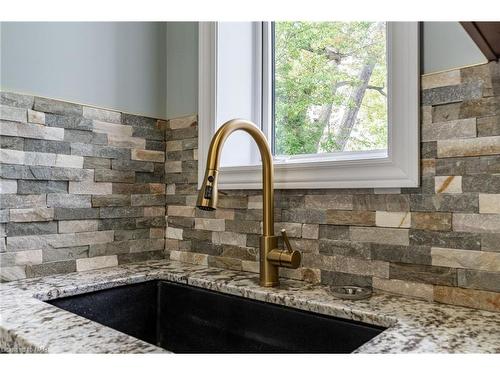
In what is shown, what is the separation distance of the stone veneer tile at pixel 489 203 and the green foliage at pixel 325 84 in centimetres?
34

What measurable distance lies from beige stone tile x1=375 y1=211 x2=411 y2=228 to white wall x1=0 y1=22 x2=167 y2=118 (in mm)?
842

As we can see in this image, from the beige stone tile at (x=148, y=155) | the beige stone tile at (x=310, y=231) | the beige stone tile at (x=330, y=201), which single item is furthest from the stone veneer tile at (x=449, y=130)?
the beige stone tile at (x=148, y=155)

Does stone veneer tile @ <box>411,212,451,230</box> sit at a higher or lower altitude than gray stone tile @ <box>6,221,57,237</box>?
higher

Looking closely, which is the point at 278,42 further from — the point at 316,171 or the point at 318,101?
the point at 316,171

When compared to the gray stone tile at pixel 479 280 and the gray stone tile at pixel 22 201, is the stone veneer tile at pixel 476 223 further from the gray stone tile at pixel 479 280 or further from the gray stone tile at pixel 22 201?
the gray stone tile at pixel 22 201

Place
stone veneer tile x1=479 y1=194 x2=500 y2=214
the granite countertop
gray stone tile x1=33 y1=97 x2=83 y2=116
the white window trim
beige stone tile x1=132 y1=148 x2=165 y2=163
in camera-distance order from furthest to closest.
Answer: beige stone tile x1=132 y1=148 x2=165 y2=163, gray stone tile x1=33 y1=97 x2=83 y2=116, the white window trim, stone veneer tile x1=479 y1=194 x2=500 y2=214, the granite countertop

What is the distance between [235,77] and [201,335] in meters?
0.80

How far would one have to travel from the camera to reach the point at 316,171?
1079 mm

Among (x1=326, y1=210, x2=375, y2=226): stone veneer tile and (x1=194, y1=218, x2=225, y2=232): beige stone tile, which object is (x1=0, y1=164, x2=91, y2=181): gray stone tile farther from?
(x1=326, y1=210, x2=375, y2=226): stone veneer tile

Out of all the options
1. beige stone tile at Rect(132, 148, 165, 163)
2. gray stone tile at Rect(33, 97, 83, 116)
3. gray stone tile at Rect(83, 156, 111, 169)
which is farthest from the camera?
Result: beige stone tile at Rect(132, 148, 165, 163)

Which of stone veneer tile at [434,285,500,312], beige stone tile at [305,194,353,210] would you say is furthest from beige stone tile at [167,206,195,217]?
stone veneer tile at [434,285,500,312]

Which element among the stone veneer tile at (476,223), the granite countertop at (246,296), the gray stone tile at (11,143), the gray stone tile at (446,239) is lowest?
the granite countertop at (246,296)

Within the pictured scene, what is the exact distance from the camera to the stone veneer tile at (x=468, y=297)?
0.83m

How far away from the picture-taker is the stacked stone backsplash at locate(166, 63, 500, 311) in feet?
2.78
